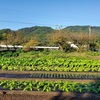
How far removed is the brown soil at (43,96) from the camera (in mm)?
7844

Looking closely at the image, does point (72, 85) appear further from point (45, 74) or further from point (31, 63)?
point (31, 63)

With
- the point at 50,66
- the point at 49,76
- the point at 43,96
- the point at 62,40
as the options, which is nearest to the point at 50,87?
the point at 43,96

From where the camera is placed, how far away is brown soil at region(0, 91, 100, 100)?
7844 mm

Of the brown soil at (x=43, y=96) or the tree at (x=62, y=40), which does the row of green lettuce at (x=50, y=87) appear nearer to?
the brown soil at (x=43, y=96)

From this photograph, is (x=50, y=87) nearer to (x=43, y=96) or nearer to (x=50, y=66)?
(x=43, y=96)

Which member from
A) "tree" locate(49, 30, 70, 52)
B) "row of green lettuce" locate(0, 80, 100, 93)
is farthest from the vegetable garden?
"tree" locate(49, 30, 70, 52)

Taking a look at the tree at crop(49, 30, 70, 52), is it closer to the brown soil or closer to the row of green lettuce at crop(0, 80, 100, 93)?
the row of green lettuce at crop(0, 80, 100, 93)

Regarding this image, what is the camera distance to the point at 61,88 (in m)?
8.94

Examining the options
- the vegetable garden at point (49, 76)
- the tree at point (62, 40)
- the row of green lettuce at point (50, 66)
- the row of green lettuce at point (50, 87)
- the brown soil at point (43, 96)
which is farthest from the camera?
the tree at point (62, 40)

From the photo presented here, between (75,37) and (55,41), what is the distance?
3434 millimetres

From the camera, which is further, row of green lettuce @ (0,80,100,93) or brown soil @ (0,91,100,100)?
row of green lettuce @ (0,80,100,93)

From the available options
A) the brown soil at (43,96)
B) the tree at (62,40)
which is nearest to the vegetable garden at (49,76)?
the brown soil at (43,96)

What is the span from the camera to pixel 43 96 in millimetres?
8070

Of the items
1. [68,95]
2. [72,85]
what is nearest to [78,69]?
[72,85]
